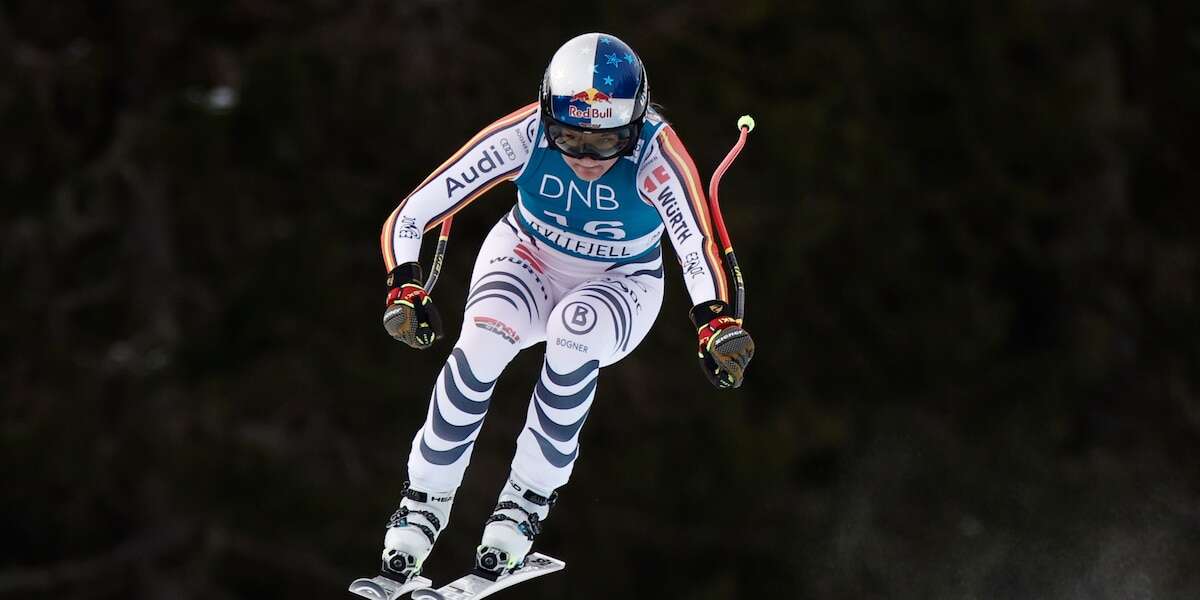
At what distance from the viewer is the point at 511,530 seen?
10258 mm

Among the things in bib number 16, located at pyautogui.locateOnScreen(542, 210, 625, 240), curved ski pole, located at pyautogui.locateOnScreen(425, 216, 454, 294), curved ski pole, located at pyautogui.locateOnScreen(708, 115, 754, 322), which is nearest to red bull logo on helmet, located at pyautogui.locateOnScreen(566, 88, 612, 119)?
curved ski pole, located at pyautogui.locateOnScreen(708, 115, 754, 322)

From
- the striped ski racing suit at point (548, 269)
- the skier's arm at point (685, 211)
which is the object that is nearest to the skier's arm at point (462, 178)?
the striped ski racing suit at point (548, 269)

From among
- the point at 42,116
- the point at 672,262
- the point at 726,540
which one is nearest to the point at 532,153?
the point at 672,262

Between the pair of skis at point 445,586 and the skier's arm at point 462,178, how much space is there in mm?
1549

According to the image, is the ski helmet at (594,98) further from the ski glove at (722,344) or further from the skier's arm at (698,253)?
the ski glove at (722,344)

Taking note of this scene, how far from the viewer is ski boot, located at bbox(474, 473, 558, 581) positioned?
33.6ft

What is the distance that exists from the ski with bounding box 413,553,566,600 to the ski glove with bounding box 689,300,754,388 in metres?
1.38

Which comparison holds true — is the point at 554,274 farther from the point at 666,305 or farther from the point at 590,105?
the point at 666,305

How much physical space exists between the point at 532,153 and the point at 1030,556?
12403mm

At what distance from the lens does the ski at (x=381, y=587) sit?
385 inches

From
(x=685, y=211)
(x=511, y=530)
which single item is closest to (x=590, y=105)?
(x=685, y=211)

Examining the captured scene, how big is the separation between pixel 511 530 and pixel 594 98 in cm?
228

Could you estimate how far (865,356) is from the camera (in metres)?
25.2

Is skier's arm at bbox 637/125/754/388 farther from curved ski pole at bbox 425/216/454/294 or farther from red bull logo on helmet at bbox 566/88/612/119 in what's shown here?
curved ski pole at bbox 425/216/454/294
